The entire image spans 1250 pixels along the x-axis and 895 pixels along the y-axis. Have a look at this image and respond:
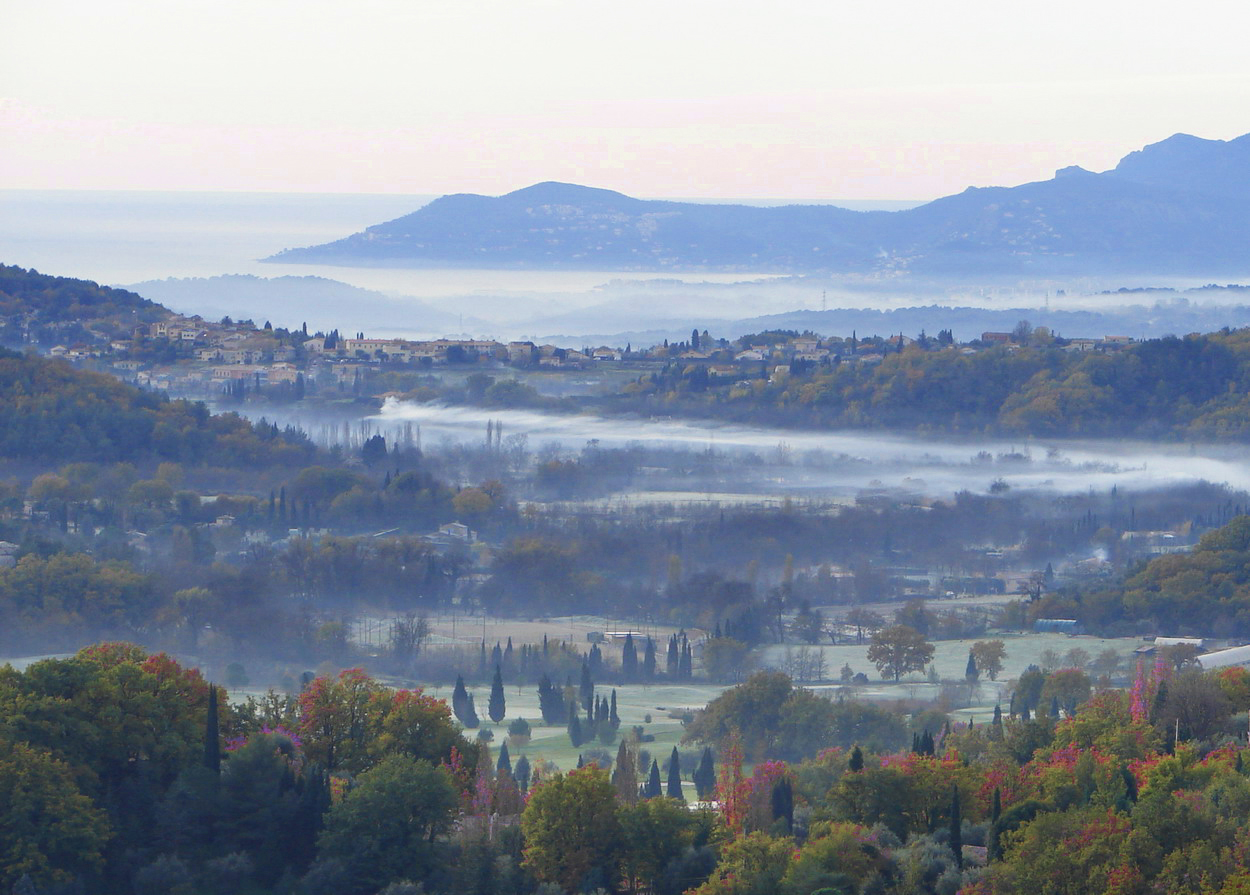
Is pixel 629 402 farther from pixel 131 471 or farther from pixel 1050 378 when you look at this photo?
pixel 131 471

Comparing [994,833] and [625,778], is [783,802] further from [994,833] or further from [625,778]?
[994,833]

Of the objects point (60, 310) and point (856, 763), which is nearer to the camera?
point (856, 763)

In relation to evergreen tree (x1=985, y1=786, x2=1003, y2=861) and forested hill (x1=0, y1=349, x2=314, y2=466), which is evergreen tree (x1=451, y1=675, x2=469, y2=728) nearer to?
evergreen tree (x1=985, y1=786, x2=1003, y2=861)

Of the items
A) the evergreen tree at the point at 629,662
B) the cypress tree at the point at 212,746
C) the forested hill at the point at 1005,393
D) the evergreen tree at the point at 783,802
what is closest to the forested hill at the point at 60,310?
the forested hill at the point at 1005,393

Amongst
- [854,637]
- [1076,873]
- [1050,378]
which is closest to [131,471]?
[854,637]

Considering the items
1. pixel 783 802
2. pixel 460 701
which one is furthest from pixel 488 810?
pixel 460 701

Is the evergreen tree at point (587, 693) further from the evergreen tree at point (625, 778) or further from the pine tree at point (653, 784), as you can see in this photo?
the evergreen tree at point (625, 778)
